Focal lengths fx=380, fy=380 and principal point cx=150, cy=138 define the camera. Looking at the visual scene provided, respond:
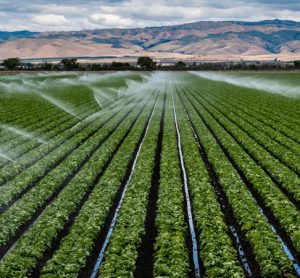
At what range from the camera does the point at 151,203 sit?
603 inches

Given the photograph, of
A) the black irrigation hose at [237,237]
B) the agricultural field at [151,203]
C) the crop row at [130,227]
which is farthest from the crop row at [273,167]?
the crop row at [130,227]

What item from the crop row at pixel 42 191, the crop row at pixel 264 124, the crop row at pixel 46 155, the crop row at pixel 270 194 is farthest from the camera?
the crop row at pixel 264 124

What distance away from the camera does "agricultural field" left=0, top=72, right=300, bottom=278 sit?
35.9ft

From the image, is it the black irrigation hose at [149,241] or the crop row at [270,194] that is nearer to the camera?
the black irrigation hose at [149,241]

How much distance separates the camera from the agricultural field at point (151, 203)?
10930mm

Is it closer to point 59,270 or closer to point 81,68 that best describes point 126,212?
point 59,270

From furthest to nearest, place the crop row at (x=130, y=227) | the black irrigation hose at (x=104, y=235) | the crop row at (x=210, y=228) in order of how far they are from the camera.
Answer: the black irrigation hose at (x=104, y=235) < the crop row at (x=130, y=227) < the crop row at (x=210, y=228)

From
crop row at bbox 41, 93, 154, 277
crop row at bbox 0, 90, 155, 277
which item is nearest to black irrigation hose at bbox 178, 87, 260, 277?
crop row at bbox 41, 93, 154, 277

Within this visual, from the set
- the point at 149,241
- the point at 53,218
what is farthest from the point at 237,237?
the point at 53,218

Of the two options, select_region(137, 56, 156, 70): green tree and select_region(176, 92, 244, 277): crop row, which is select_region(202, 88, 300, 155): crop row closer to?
select_region(176, 92, 244, 277): crop row

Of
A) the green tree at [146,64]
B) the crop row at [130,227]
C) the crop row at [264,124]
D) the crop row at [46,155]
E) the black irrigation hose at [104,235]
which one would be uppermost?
the green tree at [146,64]

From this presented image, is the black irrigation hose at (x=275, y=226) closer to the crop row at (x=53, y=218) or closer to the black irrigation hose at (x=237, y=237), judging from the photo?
the black irrigation hose at (x=237, y=237)

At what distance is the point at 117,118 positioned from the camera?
3641cm

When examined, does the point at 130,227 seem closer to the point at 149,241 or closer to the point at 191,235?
the point at 149,241
